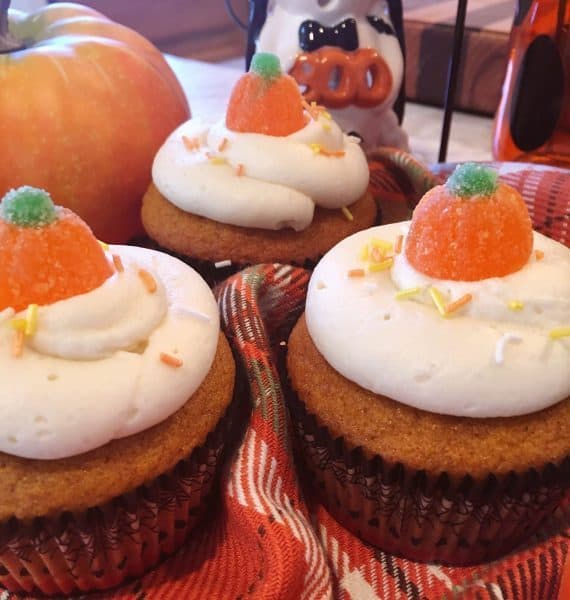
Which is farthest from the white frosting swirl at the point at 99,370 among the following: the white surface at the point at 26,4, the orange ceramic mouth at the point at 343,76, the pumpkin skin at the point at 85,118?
the white surface at the point at 26,4

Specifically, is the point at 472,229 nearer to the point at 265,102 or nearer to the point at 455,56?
the point at 265,102

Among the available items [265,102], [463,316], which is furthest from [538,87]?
[463,316]

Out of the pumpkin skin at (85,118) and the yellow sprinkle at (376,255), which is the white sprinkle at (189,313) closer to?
the yellow sprinkle at (376,255)

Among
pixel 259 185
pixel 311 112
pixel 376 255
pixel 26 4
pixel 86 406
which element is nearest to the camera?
pixel 86 406

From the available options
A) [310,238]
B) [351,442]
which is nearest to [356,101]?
[310,238]

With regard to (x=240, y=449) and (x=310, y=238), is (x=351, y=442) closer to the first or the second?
(x=240, y=449)

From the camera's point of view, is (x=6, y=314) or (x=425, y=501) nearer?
(x=6, y=314)
